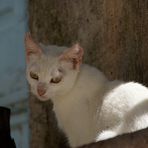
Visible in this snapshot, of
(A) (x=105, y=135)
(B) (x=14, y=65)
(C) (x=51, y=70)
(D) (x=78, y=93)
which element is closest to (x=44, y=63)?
(C) (x=51, y=70)

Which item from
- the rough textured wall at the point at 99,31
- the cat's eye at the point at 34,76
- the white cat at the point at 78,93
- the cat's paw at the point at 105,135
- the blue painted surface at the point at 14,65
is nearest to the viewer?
the cat's paw at the point at 105,135

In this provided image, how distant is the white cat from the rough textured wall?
1.17ft

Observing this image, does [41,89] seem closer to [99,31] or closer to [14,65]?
[99,31]

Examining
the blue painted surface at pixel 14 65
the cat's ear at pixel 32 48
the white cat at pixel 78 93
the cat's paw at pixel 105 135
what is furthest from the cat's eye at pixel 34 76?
the blue painted surface at pixel 14 65

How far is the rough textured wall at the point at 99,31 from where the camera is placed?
3559 mm

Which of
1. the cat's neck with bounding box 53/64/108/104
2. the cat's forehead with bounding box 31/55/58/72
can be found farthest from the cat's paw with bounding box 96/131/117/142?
the cat's forehead with bounding box 31/55/58/72

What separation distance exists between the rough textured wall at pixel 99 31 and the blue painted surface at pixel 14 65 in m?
0.17

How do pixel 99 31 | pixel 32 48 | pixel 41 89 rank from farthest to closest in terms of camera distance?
pixel 99 31 < pixel 32 48 < pixel 41 89

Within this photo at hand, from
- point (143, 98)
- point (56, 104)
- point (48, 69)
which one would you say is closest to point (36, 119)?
point (56, 104)

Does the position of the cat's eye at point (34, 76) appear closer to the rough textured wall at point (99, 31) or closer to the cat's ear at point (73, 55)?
the cat's ear at point (73, 55)

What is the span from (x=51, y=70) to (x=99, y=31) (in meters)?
0.65

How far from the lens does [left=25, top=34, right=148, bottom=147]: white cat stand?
2.96 m

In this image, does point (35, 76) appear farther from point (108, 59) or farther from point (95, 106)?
point (108, 59)

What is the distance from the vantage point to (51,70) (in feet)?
9.97
